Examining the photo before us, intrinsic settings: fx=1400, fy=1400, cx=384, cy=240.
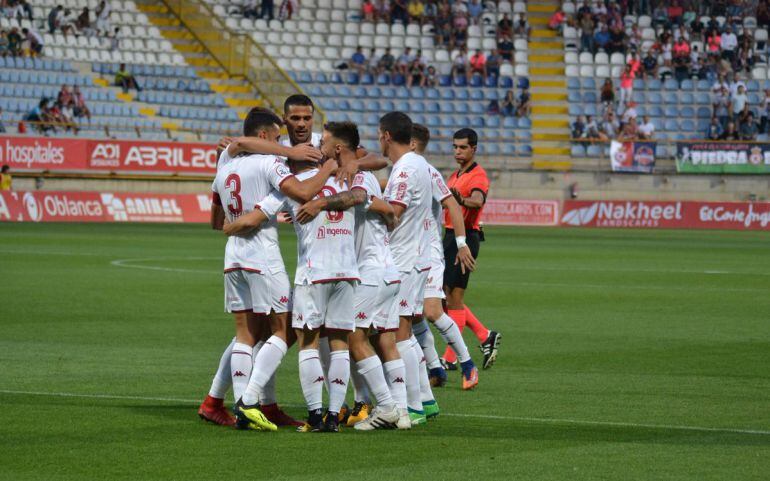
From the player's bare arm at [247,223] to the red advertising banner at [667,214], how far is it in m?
38.1

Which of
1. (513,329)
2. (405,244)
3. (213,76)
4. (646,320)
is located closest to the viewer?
(405,244)

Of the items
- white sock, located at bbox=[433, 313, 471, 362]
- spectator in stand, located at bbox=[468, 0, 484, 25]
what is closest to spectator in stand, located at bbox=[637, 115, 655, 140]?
spectator in stand, located at bbox=[468, 0, 484, 25]

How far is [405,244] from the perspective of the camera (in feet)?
33.7

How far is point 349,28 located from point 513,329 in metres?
38.3

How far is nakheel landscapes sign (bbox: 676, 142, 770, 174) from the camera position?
1869 inches

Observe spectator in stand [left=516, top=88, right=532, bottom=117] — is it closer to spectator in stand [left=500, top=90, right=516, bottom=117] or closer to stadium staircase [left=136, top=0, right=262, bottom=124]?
spectator in stand [left=500, top=90, right=516, bottom=117]

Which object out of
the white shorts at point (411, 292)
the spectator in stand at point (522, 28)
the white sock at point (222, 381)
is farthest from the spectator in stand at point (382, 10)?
the white sock at point (222, 381)

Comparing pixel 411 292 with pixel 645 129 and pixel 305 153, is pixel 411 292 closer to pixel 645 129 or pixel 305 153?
pixel 305 153

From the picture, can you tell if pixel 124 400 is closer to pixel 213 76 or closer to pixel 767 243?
pixel 767 243

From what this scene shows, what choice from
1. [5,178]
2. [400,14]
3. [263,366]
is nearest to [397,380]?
[263,366]

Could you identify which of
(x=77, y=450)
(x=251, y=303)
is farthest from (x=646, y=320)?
(x=77, y=450)

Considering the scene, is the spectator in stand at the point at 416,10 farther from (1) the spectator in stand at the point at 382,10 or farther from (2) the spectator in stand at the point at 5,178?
(2) the spectator in stand at the point at 5,178

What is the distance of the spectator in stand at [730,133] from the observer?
4878cm

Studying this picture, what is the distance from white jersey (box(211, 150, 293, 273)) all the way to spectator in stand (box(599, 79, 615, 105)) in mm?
42054
